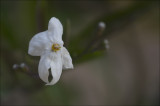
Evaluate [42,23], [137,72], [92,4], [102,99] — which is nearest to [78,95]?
[102,99]

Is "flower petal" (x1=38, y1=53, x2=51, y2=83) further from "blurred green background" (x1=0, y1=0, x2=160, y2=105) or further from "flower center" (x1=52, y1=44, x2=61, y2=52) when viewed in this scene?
"blurred green background" (x1=0, y1=0, x2=160, y2=105)

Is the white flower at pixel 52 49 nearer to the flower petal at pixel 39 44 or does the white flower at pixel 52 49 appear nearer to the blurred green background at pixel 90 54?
the flower petal at pixel 39 44

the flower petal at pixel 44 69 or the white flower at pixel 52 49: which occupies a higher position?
the white flower at pixel 52 49

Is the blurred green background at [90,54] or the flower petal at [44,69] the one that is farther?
the blurred green background at [90,54]

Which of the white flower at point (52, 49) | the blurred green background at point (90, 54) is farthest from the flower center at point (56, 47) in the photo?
the blurred green background at point (90, 54)

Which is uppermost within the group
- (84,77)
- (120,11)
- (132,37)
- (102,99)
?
(120,11)

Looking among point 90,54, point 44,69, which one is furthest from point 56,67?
point 90,54

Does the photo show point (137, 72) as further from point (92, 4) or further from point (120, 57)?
point (92, 4)
